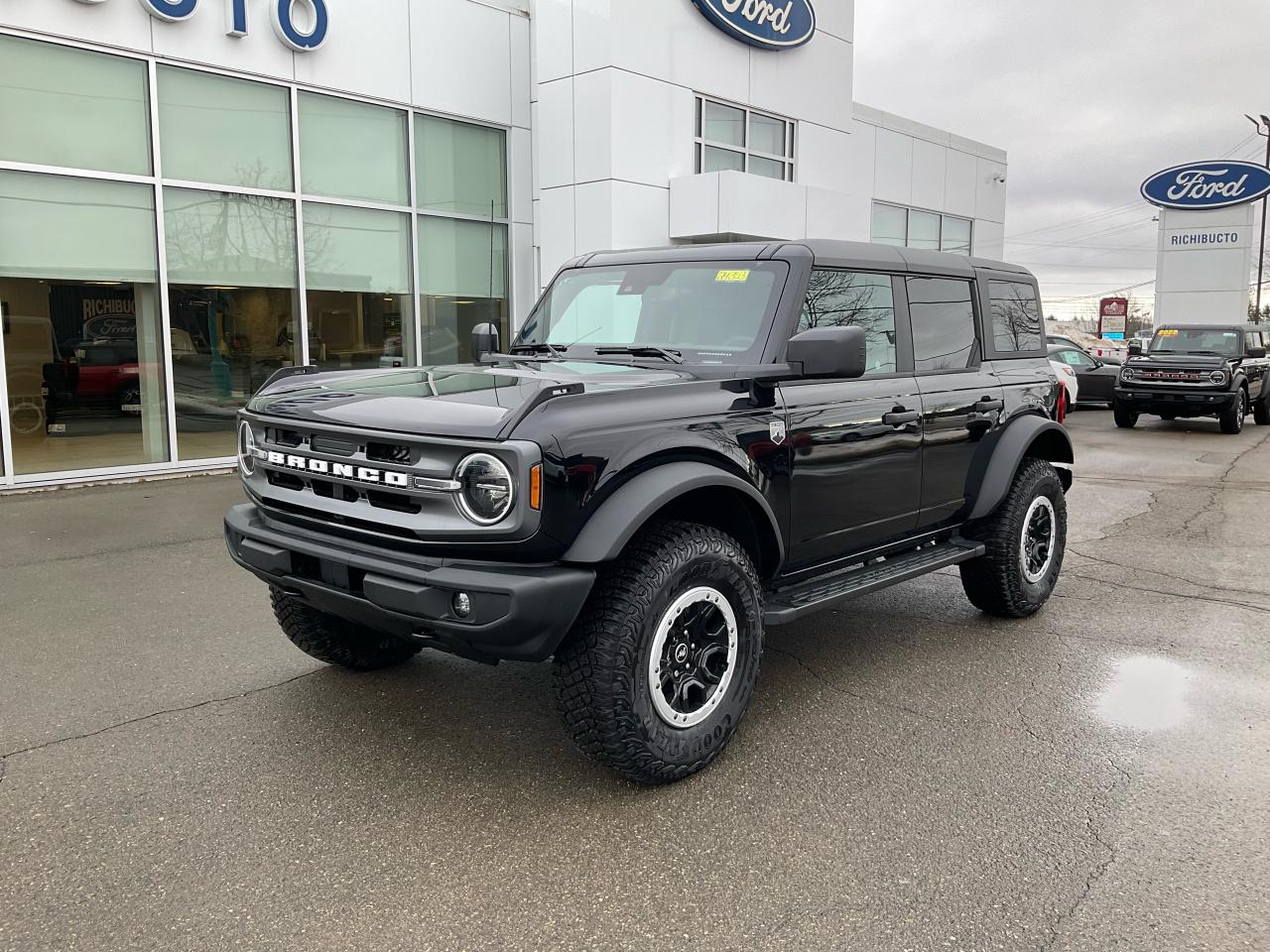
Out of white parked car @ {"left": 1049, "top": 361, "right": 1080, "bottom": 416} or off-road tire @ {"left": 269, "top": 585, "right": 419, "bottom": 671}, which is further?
white parked car @ {"left": 1049, "top": 361, "right": 1080, "bottom": 416}

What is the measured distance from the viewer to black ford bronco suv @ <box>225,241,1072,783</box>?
3086 mm

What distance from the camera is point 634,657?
3211 mm

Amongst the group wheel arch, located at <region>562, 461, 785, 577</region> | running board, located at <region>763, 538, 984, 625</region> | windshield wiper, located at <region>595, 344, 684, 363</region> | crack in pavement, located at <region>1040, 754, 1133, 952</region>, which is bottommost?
crack in pavement, located at <region>1040, 754, 1133, 952</region>

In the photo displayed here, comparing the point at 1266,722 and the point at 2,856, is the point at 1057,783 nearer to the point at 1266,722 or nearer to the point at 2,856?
the point at 1266,722

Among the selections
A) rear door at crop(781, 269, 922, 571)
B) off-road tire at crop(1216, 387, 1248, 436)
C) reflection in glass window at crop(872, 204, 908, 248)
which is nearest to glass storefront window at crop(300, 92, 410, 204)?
rear door at crop(781, 269, 922, 571)

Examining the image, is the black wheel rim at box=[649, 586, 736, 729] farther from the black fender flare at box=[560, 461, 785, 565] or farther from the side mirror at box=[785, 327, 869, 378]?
the side mirror at box=[785, 327, 869, 378]

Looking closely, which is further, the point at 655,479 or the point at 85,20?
the point at 85,20

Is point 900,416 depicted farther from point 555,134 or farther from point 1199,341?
point 1199,341

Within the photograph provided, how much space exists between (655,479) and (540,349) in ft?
5.51

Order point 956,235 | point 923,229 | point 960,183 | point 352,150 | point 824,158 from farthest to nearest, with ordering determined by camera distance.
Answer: point 956,235
point 960,183
point 923,229
point 824,158
point 352,150

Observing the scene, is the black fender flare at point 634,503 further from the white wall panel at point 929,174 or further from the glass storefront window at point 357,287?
the white wall panel at point 929,174

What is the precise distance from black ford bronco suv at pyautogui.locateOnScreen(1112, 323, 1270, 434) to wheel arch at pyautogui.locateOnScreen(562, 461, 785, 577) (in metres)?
14.9

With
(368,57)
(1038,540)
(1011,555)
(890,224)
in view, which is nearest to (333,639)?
(1011,555)

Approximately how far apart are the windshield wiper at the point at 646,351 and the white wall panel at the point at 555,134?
8.96 m
